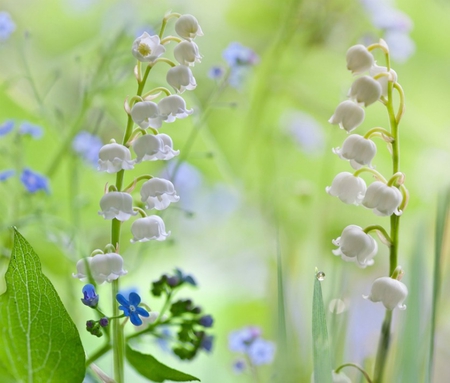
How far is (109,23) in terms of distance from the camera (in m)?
1.05

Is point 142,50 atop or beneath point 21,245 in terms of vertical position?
atop

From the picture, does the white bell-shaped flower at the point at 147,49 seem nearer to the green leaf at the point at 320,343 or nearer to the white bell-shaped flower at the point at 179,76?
the white bell-shaped flower at the point at 179,76

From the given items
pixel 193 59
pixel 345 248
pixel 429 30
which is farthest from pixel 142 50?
pixel 429 30

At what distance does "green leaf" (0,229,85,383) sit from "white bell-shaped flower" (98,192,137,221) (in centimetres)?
5

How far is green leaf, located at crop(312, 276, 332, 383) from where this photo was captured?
35 centimetres

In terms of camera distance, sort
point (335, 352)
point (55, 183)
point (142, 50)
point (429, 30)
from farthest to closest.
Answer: point (429, 30), point (55, 183), point (335, 352), point (142, 50)

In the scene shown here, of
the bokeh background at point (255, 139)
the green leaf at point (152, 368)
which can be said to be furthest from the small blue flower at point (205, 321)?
the bokeh background at point (255, 139)

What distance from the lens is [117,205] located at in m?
0.35

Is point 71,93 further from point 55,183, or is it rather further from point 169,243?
point 169,243

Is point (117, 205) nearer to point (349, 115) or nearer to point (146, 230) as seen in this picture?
point (146, 230)

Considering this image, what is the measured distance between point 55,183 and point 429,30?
71cm

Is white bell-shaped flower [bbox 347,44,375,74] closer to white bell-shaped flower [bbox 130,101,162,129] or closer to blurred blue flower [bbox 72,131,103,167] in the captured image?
white bell-shaped flower [bbox 130,101,162,129]

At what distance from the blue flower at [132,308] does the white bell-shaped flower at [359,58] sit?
0.18m

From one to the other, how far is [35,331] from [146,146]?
13 cm
